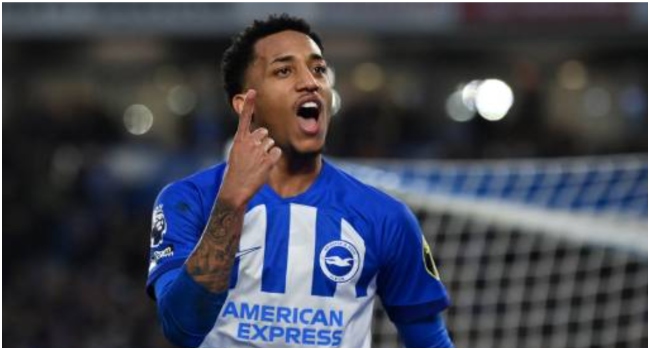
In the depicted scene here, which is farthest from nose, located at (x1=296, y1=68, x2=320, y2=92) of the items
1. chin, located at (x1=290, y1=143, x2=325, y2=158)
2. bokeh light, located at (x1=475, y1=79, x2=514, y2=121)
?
bokeh light, located at (x1=475, y1=79, x2=514, y2=121)

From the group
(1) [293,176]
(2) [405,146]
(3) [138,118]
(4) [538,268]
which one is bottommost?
(4) [538,268]

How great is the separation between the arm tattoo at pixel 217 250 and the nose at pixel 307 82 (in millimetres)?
397

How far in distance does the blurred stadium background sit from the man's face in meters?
2.63

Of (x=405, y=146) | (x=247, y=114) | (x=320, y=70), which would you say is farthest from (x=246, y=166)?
(x=405, y=146)

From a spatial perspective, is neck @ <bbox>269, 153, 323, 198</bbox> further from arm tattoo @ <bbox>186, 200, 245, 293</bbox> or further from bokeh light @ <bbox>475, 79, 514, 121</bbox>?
bokeh light @ <bbox>475, 79, 514, 121</bbox>

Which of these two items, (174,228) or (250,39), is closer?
(174,228)

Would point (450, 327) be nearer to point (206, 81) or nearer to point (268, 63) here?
point (268, 63)

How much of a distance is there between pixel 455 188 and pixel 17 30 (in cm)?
959

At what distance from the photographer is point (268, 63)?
3072 mm

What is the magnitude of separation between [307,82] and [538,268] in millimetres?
4758

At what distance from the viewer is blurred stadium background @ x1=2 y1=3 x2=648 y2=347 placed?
7.20m

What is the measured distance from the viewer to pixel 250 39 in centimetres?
316

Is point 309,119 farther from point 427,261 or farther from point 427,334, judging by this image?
point 427,334

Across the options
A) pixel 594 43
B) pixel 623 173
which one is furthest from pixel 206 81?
pixel 623 173
